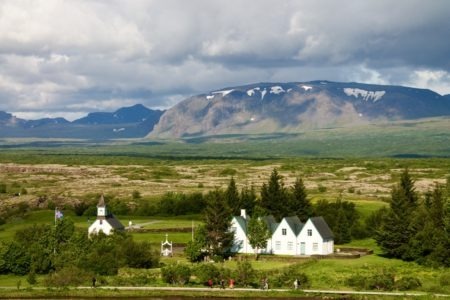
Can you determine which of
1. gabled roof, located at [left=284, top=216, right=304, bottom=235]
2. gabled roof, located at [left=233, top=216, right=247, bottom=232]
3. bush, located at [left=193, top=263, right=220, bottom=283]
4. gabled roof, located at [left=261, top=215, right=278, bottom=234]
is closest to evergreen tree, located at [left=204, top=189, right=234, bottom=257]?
gabled roof, located at [left=233, top=216, right=247, bottom=232]

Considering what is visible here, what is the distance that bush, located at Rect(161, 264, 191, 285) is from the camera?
72.0m

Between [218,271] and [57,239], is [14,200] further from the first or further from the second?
[218,271]

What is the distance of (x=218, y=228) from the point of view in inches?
3718

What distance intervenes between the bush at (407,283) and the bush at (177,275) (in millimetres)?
20224

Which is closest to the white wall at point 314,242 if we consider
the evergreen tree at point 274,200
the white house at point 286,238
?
the white house at point 286,238

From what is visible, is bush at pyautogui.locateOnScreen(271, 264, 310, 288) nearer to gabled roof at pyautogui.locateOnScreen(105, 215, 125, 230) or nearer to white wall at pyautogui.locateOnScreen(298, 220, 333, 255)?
white wall at pyautogui.locateOnScreen(298, 220, 333, 255)

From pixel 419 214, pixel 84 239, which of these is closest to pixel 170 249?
pixel 84 239

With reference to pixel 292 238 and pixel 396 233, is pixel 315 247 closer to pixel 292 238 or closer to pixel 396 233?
pixel 292 238

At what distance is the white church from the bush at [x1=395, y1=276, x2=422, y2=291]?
25.4 metres

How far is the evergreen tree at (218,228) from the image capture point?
9406 cm

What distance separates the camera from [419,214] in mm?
92438

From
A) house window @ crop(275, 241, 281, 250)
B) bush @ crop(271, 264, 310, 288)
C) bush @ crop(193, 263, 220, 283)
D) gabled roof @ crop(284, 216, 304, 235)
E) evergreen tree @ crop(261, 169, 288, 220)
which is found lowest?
house window @ crop(275, 241, 281, 250)

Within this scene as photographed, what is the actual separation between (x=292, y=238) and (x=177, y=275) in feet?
97.0

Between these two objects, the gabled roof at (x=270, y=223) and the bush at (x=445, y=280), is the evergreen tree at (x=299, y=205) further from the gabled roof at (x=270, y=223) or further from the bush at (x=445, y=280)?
the bush at (x=445, y=280)
